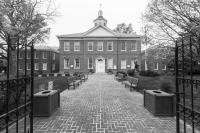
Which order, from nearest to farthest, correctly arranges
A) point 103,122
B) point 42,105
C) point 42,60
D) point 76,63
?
1. point 103,122
2. point 42,105
3. point 76,63
4. point 42,60

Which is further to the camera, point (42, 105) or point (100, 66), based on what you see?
point (100, 66)

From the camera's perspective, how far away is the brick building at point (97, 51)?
85.5ft

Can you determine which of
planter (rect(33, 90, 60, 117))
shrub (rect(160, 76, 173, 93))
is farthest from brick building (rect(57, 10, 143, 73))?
planter (rect(33, 90, 60, 117))

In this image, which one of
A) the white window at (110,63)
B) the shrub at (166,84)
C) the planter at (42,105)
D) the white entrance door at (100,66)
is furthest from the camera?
the white window at (110,63)

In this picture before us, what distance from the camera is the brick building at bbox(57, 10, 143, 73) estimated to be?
26062 mm

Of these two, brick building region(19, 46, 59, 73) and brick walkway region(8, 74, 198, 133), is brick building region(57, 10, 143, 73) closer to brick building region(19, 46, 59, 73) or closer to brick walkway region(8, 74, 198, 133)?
brick building region(19, 46, 59, 73)

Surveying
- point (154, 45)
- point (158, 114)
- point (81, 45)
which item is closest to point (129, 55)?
point (81, 45)

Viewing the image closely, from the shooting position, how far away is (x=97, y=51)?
1028 inches

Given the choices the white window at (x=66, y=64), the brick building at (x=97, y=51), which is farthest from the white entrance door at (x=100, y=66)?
the white window at (x=66, y=64)

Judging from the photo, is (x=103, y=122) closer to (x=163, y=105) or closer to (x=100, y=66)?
(x=163, y=105)

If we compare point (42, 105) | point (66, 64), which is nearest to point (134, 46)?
point (66, 64)

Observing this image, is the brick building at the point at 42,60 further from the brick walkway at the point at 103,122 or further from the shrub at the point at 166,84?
the shrub at the point at 166,84

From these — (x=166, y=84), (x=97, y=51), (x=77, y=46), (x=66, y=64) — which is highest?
(x=77, y=46)

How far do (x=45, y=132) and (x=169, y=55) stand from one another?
29.7ft
